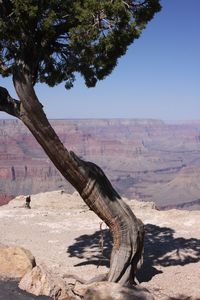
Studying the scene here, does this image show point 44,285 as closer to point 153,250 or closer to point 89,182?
point 89,182

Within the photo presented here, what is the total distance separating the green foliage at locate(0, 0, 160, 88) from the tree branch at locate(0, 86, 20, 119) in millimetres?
713

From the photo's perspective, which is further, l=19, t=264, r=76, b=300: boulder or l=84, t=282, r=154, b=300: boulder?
l=19, t=264, r=76, b=300: boulder

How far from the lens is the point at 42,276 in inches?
412

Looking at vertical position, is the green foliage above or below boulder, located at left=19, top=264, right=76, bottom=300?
above

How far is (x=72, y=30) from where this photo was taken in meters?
10.4

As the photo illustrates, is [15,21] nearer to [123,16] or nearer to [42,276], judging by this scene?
[123,16]

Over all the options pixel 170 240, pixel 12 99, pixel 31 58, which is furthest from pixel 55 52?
pixel 170 240

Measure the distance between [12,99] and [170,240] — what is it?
9293mm

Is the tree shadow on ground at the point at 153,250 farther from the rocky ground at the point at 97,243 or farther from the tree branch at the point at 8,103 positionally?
the tree branch at the point at 8,103

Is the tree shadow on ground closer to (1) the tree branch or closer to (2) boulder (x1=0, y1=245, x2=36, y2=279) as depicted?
(2) boulder (x1=0, y1=245, x2=36, y2=279)

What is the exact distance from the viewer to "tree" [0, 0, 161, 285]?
10469 millimetres

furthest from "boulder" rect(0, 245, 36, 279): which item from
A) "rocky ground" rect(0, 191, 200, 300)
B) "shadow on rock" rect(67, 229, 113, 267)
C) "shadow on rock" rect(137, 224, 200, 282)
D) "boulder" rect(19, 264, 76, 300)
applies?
"shadow on rock" rect(137, 224, 200, 282)

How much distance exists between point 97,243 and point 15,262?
596 centimetres

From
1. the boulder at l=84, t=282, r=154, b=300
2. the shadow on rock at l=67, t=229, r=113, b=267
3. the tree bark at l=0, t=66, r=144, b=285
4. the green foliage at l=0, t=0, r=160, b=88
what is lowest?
the shadow on rock at l=67, t=229, r=113, b=267
